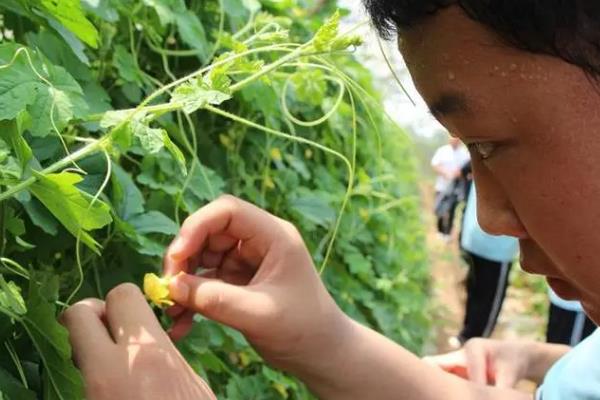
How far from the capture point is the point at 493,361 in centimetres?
147

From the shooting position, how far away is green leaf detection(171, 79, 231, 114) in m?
0.79

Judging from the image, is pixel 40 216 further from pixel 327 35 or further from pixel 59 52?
pixel 327 35

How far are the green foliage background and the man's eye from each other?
166mm

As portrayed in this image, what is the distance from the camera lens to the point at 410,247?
10.1 ft

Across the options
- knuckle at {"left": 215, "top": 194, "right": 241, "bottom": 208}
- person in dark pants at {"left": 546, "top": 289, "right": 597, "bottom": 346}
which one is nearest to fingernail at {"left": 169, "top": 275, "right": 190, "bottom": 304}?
knuckle at {"left": 215, "top": 194, "right": 241, "bottom": 208}

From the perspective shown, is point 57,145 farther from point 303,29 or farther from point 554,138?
point 303,29

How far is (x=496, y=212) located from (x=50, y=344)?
425 millimetres

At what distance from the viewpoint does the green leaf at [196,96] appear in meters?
0.79

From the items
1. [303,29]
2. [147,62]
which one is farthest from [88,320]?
[303,29]

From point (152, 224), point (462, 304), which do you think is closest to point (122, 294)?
point (152, 224)

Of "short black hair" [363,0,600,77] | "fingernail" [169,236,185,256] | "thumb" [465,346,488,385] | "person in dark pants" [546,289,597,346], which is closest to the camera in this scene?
"short black hair" [363,0,600,77]

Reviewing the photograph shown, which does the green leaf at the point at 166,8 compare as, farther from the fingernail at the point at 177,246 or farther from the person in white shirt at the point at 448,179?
the person in white shirt at the point at 448,179

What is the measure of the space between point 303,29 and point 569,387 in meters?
1.15

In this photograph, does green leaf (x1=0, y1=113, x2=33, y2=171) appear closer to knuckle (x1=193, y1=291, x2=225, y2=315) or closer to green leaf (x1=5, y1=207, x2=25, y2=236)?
green leaf (x1=5, y1=207, x2=25, y2=236)
